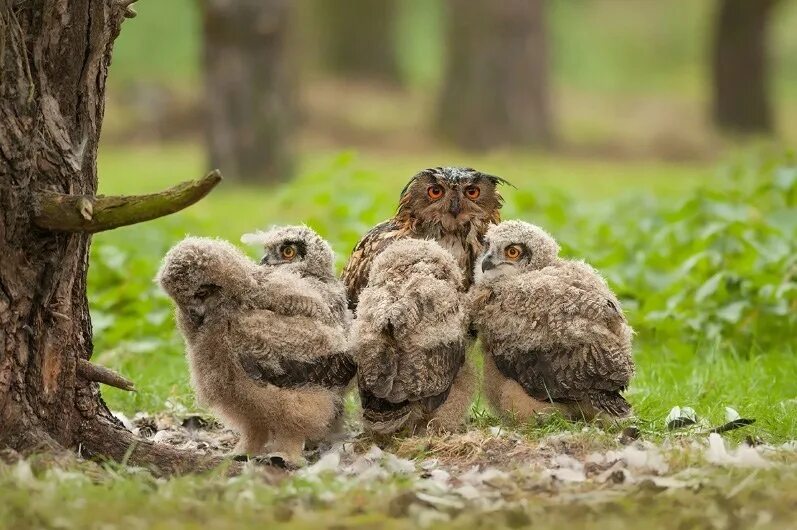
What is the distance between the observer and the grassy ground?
13.9ft

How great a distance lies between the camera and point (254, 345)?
5344 mm

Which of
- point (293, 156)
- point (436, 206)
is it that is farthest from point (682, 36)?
point (436, 206)

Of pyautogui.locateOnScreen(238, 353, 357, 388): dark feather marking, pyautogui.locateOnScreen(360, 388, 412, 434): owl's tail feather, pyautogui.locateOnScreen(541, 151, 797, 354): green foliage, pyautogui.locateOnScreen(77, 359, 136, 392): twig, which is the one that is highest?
pyautogui.locateOnScreen(541, 151, 797, 354): green foliage

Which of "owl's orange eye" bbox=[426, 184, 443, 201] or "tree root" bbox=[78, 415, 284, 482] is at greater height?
"owl's orange eye" bbox=[426, 184, 443, 201]

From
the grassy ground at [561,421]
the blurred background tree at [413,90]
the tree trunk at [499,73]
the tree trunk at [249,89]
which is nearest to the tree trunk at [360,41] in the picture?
the blurred background tree at [413,90]

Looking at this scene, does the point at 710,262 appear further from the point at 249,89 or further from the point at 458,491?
the point at 249,89

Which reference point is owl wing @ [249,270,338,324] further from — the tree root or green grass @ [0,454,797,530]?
green grass @ [0,454,797,530]

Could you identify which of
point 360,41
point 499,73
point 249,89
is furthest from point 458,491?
point 360,41

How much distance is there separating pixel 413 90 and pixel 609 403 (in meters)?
21.1

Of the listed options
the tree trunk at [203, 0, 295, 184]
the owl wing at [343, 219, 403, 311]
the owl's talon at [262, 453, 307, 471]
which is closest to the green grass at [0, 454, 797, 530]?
A: the owl's talon at [262, 453, 307, 471]

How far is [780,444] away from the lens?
5570 millimetres

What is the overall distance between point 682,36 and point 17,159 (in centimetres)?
2965

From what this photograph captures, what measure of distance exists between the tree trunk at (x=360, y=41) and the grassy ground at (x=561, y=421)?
458 inches

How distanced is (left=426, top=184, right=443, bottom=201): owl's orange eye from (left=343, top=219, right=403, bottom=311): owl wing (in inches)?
10.0
